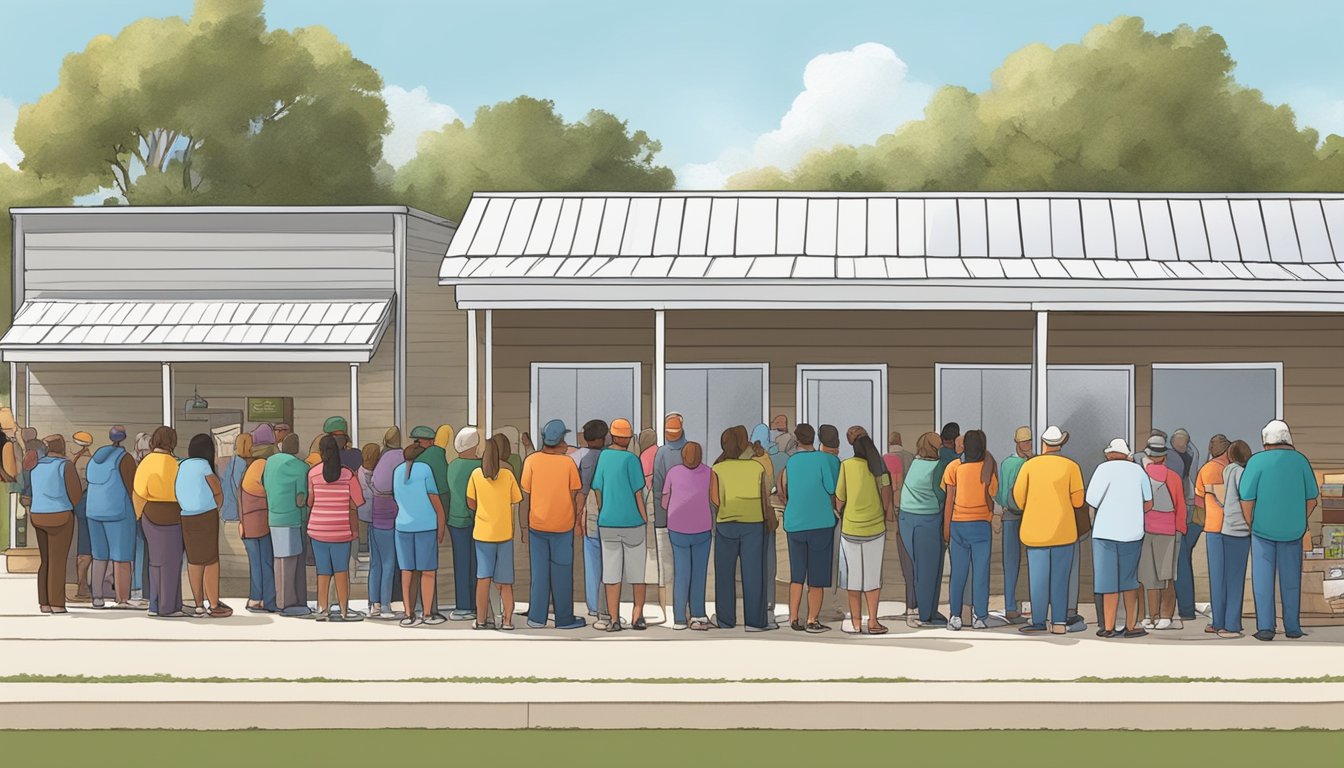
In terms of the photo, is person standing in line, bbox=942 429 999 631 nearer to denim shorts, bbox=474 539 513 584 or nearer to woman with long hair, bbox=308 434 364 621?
denim shorts, bbox=474 539 513 584

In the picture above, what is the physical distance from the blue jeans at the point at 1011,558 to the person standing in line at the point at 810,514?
4.98 ft

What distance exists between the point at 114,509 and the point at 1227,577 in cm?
903

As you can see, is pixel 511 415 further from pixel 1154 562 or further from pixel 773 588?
pixel 1154 562

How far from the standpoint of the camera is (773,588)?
1319cm

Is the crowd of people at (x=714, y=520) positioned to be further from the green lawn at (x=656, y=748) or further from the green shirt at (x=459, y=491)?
the green lawn at (x=656, y=748)

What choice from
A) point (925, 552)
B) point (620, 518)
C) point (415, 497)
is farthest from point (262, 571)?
point (925, 552)

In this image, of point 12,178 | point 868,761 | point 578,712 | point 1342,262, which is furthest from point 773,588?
point 12,178

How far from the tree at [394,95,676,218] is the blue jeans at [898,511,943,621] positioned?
1586 inches

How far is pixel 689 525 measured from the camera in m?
12.6

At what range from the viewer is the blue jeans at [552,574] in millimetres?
12664

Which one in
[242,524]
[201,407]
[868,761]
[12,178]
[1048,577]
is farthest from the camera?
[12,178]

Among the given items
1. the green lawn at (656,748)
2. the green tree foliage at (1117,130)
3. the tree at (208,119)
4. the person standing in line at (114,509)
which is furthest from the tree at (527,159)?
the green lawn at (656,748)

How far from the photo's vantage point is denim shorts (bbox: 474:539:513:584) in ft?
41.5

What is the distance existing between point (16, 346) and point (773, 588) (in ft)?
30.8
